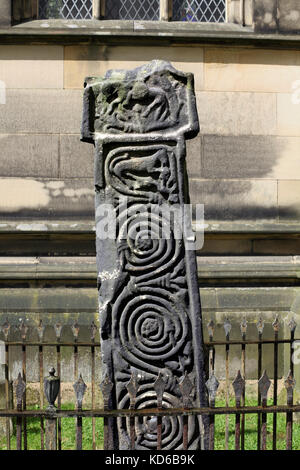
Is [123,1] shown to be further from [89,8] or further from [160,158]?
[160,158]

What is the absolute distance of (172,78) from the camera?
12.3ft

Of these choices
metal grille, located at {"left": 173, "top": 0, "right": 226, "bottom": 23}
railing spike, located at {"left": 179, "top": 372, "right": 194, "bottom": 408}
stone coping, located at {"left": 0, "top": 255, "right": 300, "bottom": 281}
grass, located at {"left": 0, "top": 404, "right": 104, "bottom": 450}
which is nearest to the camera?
railing spike, located at {"left": 179, "top": 372, "right": 194, "bottom": 408}

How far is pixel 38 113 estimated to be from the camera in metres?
6.75

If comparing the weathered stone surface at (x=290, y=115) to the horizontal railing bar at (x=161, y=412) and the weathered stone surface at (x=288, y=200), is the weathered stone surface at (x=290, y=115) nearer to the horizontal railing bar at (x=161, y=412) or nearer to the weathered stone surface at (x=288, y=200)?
the weathered stone surface at (x=288, y=200)

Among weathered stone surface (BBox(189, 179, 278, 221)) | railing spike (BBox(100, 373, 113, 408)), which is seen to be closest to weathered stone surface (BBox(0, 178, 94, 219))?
weathered stone surface (BBox(189, 179, 278, 221))

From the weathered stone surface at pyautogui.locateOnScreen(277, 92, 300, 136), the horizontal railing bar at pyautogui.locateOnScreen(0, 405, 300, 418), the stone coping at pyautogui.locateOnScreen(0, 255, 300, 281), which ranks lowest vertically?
the horizontal railing bar at pyautogui.locateOnScreen(0, 405, 300, 418)

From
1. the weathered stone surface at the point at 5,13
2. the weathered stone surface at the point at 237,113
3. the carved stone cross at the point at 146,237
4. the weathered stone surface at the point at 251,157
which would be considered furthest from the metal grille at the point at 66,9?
the carved stone cross at the point at 146,237

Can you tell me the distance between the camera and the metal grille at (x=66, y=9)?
7.00 meters

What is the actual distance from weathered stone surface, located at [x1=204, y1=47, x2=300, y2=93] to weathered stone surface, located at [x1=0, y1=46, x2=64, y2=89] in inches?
61.8

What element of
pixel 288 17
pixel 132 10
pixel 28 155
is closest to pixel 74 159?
pixel 28 155

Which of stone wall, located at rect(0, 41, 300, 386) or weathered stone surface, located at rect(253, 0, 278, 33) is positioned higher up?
weathered stone surface, located at rect(253, 0, 278, 33)

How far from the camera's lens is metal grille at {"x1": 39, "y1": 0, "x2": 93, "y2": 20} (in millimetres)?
7000

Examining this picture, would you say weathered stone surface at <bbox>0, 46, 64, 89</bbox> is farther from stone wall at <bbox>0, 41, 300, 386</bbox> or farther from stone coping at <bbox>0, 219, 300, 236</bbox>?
stone coping at <bbox>0, 219, 300, 236</bbox>

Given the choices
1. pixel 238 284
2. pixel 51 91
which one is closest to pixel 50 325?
pixel 238 284
